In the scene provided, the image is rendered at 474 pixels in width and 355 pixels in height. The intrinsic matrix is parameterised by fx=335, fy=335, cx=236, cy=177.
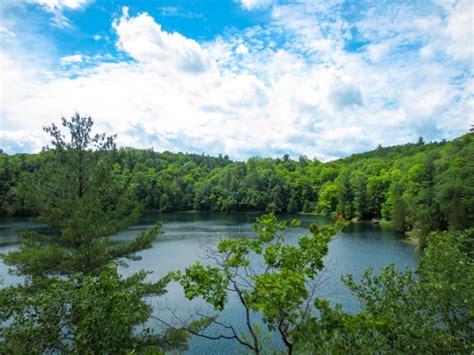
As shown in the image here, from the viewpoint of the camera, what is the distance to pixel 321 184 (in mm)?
86312

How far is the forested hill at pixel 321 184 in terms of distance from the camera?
31272 millimetres

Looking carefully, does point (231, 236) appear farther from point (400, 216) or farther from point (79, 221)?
point (400, 216)

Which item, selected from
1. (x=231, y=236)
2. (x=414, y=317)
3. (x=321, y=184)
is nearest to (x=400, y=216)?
(x=231, y=236)

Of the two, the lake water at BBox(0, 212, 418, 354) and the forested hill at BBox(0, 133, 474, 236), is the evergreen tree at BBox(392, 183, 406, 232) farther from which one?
the lake water at BBox(0, 212, 418, 354)

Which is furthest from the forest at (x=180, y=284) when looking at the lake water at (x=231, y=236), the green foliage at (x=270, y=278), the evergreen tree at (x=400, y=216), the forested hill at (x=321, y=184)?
the evergreen tree at (x=400, y=216)

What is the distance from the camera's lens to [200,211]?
82875 mm

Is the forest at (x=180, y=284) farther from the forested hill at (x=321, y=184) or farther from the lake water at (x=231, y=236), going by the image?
the forested hill at (x=321, y=184)

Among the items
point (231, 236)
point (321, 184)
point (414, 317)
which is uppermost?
point (321, 184)

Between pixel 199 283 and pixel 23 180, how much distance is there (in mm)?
9726

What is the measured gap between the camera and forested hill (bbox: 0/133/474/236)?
31272mm

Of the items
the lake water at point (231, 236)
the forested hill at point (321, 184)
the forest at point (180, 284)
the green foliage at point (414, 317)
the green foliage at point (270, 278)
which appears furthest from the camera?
the forested hill at point (321, 184)

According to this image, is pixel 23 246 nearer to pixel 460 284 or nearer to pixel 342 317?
pixel 342 317

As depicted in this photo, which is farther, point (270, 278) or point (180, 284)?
point (180, 284)

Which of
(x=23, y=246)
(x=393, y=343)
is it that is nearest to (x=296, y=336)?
(x=393, y=343)
